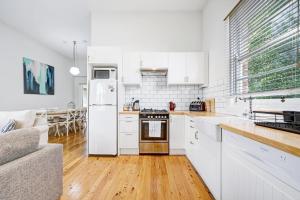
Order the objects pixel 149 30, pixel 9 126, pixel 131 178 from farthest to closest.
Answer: pixel 149 30 < pixel 131 178 < pixel 9 126

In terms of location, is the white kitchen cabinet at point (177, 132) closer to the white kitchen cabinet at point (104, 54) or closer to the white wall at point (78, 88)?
the white kitchen cabinet at point (104, 54)

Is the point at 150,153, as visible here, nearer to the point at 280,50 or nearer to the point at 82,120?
the point at 280,50

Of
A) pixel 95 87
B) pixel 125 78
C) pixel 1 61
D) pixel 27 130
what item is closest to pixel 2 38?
pixel 1 61

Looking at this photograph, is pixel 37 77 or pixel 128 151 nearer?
pixel 128 151

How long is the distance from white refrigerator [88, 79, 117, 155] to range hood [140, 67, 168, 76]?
0.72 m

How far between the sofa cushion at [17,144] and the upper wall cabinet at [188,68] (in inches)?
103

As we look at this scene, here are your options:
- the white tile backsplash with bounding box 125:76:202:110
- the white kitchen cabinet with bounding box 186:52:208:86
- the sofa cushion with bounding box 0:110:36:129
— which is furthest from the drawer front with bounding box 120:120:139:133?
the sofa cushion with bounding box 0:110:36:129

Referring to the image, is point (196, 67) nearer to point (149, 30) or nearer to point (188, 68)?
point (188, 68)

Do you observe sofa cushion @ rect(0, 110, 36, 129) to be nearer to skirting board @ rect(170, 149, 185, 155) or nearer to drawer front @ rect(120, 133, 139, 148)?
drawer front @ rect(120, 133, 139, 148)

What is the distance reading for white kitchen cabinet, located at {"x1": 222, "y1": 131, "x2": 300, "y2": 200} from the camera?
82cm

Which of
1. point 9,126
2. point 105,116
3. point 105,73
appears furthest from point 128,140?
point 9,126

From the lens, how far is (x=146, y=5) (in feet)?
11.9

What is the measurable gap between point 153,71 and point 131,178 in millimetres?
2198

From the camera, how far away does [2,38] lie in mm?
4273
